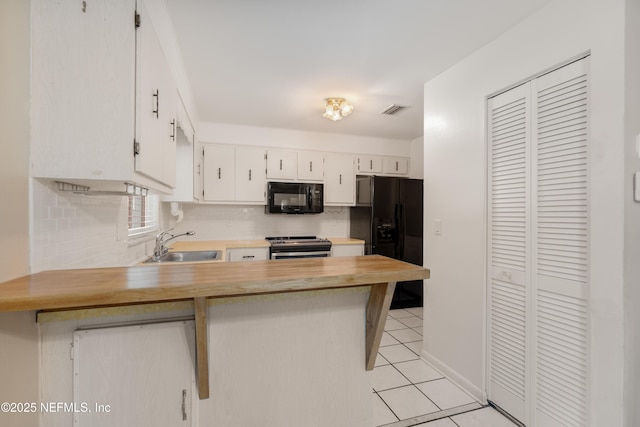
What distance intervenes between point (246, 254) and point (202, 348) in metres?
2.60

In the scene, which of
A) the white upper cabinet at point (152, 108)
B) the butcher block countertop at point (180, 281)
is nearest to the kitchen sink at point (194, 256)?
the white upper cabinet at point (152, 108)

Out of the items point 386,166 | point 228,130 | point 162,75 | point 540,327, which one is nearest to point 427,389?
point 540,327

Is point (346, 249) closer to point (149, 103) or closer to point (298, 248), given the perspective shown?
point (298, 248)

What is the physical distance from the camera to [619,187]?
1.27 m

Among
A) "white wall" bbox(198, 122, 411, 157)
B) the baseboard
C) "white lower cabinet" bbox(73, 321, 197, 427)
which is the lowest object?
the baseboard

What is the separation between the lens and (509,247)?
1843 millimetres

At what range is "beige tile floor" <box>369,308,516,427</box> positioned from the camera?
1.77 meters

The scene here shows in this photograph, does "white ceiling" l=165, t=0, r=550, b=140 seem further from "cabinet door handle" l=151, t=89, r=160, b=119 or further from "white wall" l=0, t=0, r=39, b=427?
"white wall" l=0, t=0, r=39, b=427

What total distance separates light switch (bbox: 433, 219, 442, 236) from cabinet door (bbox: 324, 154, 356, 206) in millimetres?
1919

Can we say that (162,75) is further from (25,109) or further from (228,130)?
(228,130)

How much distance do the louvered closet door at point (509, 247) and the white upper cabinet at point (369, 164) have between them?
2446 millimetres

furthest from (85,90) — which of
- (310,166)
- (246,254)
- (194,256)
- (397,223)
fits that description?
(397,223)

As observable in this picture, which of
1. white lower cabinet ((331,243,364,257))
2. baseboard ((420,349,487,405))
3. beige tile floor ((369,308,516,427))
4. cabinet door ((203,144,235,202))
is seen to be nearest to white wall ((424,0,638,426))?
baseboard ((420,349,487,405))

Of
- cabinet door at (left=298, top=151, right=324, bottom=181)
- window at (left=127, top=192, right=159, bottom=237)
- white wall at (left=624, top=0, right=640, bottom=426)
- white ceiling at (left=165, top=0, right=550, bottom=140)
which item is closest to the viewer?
white wall at (left=624, top=0, right=640, bottom=426)
